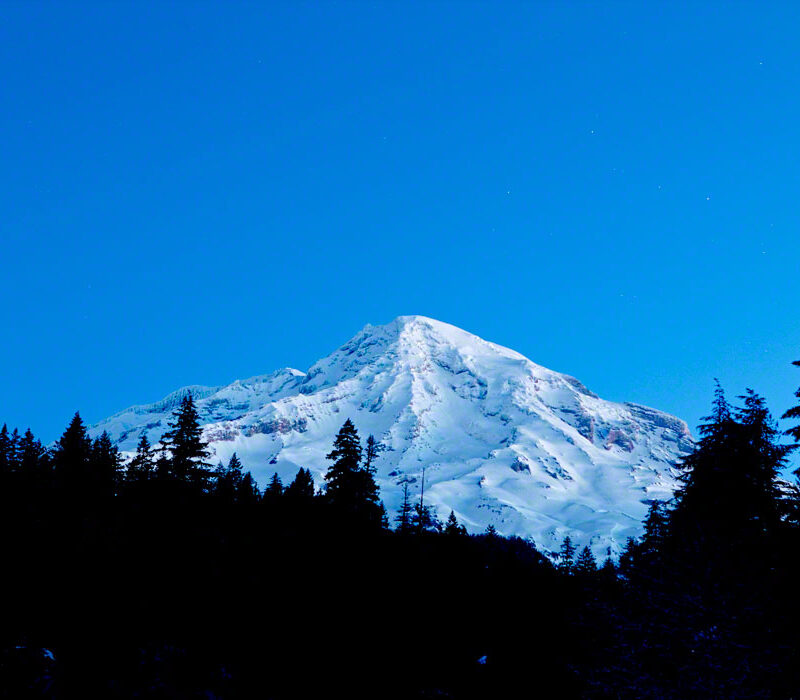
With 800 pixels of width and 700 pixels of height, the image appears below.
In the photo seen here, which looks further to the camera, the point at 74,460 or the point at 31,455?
the point at 31,455

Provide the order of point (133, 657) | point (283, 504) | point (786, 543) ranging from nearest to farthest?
point (786, 543) → point (133, 657) → point (283, 504)

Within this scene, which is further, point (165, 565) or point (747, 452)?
point (165, 565)

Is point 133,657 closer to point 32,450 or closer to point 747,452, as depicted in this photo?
point 747,452

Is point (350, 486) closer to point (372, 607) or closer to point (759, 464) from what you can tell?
point (372, 607)

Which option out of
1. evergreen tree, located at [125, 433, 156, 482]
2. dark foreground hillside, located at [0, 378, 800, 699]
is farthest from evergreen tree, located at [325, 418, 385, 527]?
evergreen tree, located at [125, 433, 156, 482]

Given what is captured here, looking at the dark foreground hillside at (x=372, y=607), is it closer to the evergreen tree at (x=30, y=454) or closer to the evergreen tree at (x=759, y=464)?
the evergreen tree at (x=759, y=464)

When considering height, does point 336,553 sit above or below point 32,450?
below

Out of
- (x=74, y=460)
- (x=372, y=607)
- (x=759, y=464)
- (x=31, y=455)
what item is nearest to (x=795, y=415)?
(x=759, y=464)

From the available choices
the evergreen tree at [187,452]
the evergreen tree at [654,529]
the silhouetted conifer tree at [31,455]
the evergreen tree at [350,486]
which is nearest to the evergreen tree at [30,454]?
the silhouetted conifer tree at [31,455]

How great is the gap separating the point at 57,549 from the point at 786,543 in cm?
2434

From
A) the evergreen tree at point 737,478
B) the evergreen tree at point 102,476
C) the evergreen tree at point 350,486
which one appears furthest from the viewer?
the evergreen tree at point 102,476

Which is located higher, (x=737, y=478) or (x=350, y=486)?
(x=350, y=486)

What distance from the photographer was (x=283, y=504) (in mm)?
47781

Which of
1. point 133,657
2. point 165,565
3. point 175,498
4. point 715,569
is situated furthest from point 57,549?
point 715,569
